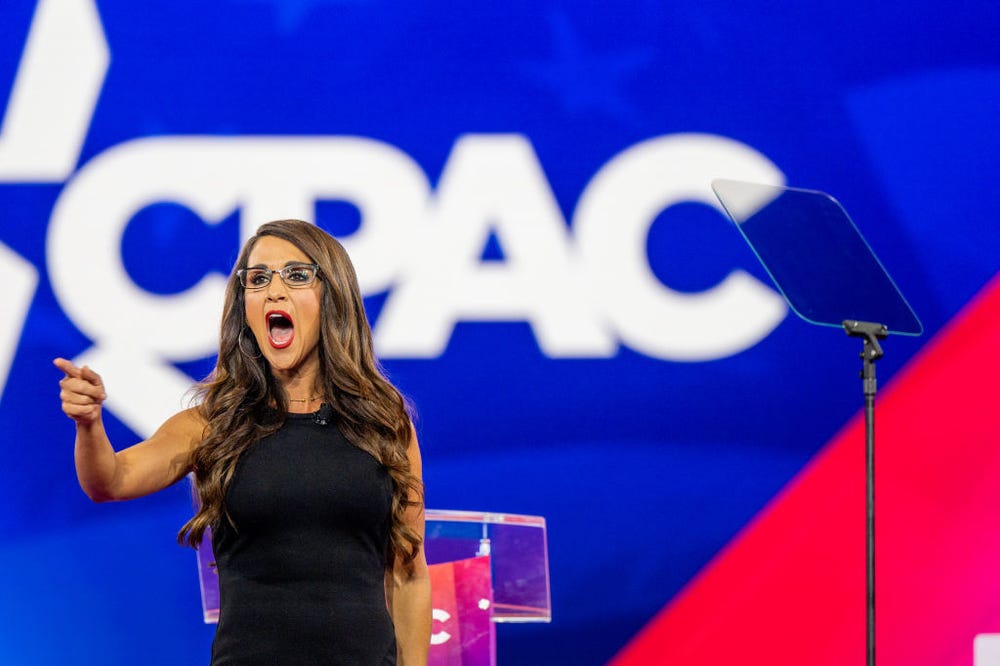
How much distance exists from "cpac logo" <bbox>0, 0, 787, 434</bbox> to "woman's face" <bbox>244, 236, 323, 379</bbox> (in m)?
1.26

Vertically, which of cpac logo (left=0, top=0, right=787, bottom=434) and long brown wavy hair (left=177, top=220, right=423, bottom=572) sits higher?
cpac logo (left=0, top=0, right=787, bottom=434)

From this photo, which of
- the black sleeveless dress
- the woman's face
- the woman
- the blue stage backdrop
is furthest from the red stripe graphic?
the woman's face

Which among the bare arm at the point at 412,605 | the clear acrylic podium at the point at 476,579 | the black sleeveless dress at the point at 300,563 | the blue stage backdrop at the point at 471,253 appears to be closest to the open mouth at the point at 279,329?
the black sleeveless dress at the point at 300,563

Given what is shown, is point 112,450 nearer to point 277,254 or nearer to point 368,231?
point 277,254

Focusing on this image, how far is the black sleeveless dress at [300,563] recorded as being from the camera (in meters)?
Result: 1.93

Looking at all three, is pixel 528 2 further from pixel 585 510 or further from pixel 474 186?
pixel 585 510

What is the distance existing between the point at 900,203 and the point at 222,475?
7.67 ft

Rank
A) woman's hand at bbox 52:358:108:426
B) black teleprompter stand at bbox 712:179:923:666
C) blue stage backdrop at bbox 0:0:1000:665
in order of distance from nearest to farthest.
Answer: woman's hand at bbox 52:358:108:426
black teleprompter stand at bbox 712:179:923:666
blue stage backdrop at bbox 0:0:1000:665

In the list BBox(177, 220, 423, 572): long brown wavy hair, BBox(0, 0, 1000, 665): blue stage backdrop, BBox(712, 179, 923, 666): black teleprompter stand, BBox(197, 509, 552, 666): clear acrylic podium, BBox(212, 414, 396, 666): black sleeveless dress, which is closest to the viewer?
BBox(212, 414, 396, 666): black sleeveless dress

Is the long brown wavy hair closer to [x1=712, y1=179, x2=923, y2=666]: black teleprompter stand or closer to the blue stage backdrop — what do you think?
[x1=712, y1=179, x2=923, y2=666]: black teleprompter stand

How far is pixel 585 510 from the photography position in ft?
11.2

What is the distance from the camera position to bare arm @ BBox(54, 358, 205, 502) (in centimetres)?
178

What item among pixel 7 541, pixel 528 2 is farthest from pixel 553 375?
pixel 7 541

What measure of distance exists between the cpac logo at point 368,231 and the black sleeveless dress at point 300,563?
1419mm
